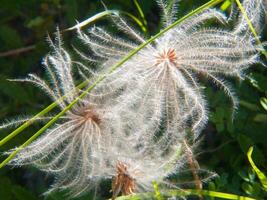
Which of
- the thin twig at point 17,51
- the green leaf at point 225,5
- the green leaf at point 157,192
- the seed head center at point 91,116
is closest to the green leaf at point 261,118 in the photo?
the green leaf at point 225,5

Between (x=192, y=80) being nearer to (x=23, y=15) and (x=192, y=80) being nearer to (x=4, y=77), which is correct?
(x=4, y=77)

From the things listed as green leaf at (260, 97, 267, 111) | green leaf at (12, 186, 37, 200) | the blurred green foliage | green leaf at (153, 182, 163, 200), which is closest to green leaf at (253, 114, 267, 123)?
the blurred green foliage

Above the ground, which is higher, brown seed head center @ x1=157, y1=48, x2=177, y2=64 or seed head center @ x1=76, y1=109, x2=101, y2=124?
brown seed head center @ x1=157, y1=48, x2=177, y2=64

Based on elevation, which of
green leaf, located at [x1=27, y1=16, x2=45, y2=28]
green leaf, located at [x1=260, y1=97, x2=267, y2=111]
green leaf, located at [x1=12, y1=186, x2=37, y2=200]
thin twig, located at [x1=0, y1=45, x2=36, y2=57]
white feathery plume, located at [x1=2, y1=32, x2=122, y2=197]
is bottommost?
green leaf, located at [x1=260, y1=97, x2=267, y2=111]

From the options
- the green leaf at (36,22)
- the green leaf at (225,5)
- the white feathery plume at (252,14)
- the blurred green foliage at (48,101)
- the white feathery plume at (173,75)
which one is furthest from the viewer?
the green leaf at (36,22)

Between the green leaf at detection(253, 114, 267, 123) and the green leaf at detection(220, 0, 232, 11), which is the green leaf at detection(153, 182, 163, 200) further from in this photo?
the green leaf at detection(220, 0, 232, 11)

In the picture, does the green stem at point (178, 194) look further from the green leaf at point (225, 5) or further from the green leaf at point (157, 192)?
the green leaf at point (225, 5)

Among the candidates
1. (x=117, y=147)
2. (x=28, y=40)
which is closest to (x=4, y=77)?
(x=28, y=40)

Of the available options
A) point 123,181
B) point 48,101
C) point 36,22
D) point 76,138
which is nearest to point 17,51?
point 36,22
